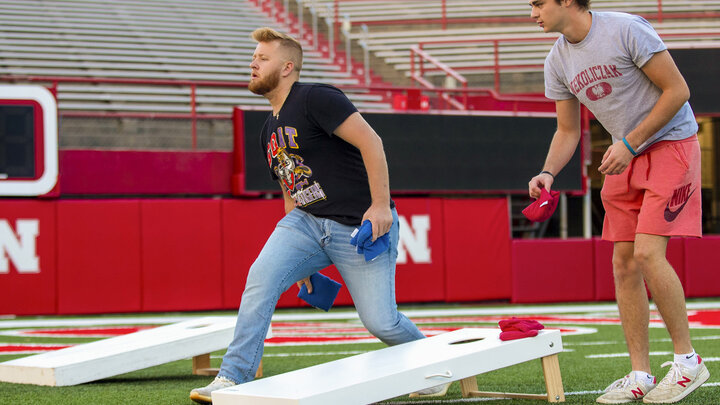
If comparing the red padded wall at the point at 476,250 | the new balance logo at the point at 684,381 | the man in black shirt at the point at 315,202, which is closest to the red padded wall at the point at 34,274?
the red padded wall at the point at 476,250

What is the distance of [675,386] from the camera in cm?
430

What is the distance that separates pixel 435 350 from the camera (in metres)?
4.40

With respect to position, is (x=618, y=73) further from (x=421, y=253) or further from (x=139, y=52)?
(x=139, y=52)

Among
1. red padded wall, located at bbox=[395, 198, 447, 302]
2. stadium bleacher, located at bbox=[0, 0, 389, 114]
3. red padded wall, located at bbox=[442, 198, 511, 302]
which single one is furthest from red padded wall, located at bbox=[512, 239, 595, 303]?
stadium bleacher, located at bbox=[0, 0, 389, 114]

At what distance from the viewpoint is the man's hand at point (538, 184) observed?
452 cm

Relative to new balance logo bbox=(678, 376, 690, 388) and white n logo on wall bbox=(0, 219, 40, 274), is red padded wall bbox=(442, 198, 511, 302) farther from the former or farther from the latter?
new balance logo bbox=(678, 376, 690, 388)

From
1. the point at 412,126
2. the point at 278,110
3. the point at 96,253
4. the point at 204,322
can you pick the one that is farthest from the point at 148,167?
the point at 278,110

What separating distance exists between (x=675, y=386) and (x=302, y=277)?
1.74m

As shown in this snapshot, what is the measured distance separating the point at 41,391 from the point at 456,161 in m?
8.62

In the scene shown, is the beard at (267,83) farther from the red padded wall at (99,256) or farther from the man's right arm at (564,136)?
the red padded wall at (99,256)

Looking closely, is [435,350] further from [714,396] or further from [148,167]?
[148,167]

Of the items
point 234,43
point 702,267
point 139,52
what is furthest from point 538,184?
point 234,43

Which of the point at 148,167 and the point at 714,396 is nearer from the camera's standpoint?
the point at 714,396

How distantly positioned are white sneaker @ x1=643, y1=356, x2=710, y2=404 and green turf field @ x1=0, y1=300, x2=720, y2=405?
8 centimetres
